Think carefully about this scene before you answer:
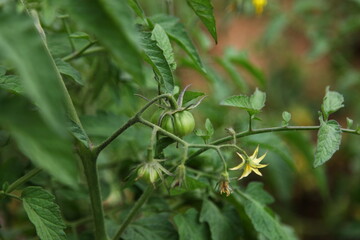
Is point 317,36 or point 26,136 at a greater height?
point 26,136

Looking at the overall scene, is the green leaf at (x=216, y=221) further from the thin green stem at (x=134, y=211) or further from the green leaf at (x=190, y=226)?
the thin green stem at (x=134, y=211)

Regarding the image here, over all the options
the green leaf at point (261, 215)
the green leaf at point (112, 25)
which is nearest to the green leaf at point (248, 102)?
the green leaf at point (261, 215)

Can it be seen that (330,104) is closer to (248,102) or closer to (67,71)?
(248,102)

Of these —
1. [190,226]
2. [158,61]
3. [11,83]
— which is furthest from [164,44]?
[190,226]

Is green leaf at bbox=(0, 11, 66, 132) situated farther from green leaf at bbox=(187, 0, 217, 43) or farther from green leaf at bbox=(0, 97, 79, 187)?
green leaf at bbox=(187, 0, 217, 43)

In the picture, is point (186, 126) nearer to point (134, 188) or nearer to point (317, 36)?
point (134, 188)

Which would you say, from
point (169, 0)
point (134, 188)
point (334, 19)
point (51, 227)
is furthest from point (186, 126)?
point (334, 19)
